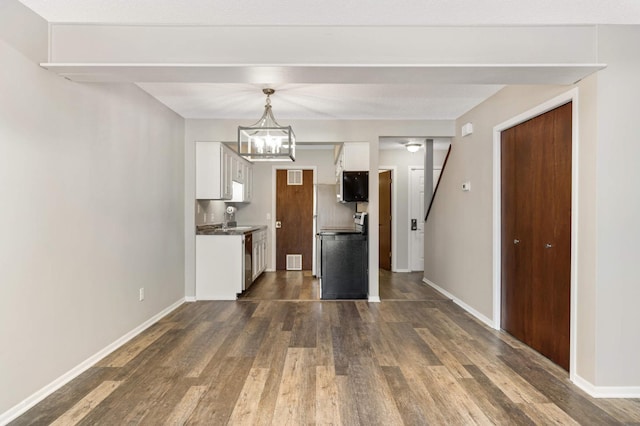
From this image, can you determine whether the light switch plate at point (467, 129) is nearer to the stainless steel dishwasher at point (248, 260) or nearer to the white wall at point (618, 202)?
the white wall at point (618, 202)

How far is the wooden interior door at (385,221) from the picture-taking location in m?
7.20

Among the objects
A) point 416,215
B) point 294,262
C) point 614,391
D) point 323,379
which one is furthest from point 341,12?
point 294,262

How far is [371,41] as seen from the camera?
7.76 ft

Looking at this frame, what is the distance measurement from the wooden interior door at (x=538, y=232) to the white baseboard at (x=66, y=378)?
142 inches

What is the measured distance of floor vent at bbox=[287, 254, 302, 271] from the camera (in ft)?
23.7

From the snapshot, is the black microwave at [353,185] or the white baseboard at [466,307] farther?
the black microwave at [353,185]

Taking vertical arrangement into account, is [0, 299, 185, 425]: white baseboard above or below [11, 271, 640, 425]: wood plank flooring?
above

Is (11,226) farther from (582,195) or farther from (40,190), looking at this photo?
(582,195)

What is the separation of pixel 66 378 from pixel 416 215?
599 centimetres

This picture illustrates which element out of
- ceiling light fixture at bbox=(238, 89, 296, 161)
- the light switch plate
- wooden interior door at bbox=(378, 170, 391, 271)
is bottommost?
wooden interior door at bbox=(378, 170, 391, 271)

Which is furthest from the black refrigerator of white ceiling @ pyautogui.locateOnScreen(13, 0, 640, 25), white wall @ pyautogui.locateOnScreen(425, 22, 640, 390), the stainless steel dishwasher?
white ceiling @ pyautogui.locateOnScreen(13, 0, 640, 25)

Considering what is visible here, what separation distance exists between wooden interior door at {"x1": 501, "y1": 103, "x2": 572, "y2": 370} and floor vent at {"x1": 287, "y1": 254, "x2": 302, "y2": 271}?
4.24 m

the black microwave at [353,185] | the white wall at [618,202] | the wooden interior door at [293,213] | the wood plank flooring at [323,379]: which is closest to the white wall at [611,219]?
the white wall at [618,202]

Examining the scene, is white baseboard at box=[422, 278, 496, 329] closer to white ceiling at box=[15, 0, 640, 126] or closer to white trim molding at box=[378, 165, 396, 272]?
white trim molding at box=[378, 165, 396, 272]
